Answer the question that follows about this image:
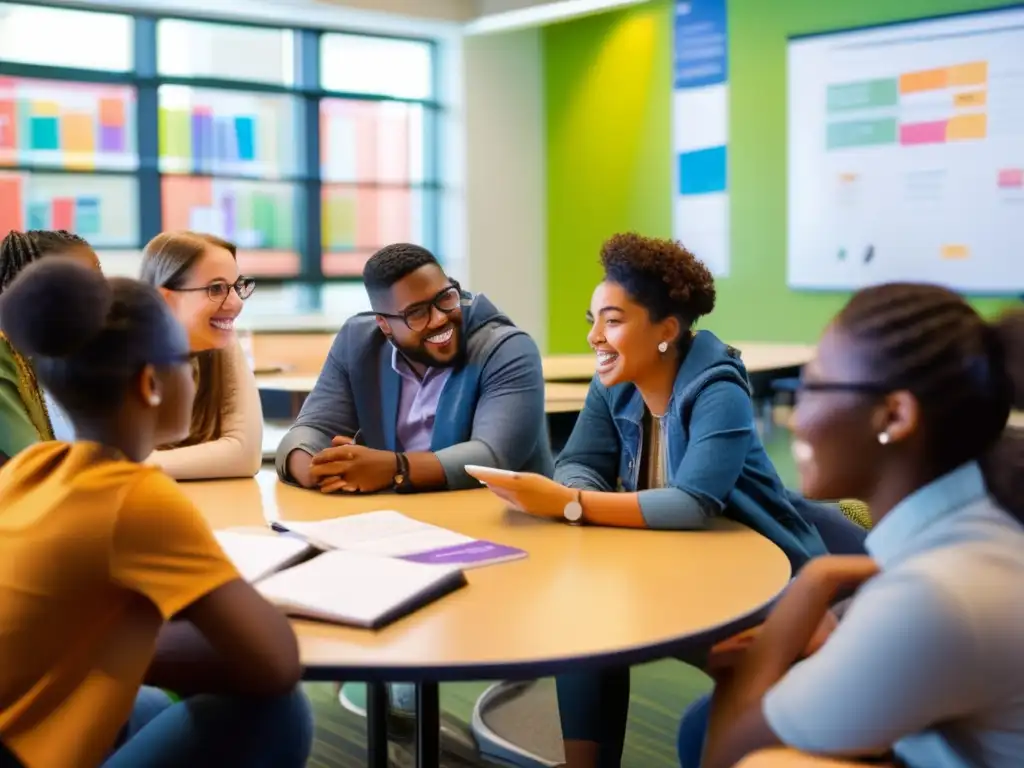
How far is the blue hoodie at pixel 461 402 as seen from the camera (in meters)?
2.63

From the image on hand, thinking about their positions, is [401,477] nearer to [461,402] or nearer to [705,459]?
[461,402]

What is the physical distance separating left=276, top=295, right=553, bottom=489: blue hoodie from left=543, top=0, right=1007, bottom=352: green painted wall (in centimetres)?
542

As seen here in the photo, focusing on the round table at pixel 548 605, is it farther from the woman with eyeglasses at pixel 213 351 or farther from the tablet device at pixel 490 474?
the woman with eyeglasses at pixel 213 351

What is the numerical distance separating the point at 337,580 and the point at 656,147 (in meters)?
7.91

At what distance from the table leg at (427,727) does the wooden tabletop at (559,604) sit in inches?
11.4

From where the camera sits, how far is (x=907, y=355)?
1256 mm

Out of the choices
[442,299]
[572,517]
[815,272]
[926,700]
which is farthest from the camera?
[815,272]

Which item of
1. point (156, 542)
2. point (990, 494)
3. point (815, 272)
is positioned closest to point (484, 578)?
point (156, 542)

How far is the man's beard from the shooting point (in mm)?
2746

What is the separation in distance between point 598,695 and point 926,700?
3.82ft

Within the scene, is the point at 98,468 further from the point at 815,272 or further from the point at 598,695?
the point at 815,272

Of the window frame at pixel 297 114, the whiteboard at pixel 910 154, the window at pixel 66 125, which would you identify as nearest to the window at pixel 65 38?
the window frame at pixel 297 114

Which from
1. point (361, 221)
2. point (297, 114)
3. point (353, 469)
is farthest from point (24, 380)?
point (361, 221)

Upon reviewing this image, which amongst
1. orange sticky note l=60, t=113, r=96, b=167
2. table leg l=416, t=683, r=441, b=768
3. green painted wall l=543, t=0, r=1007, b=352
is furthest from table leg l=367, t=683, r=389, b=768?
orange sticky note l=60, t=113, r=96, b=167
